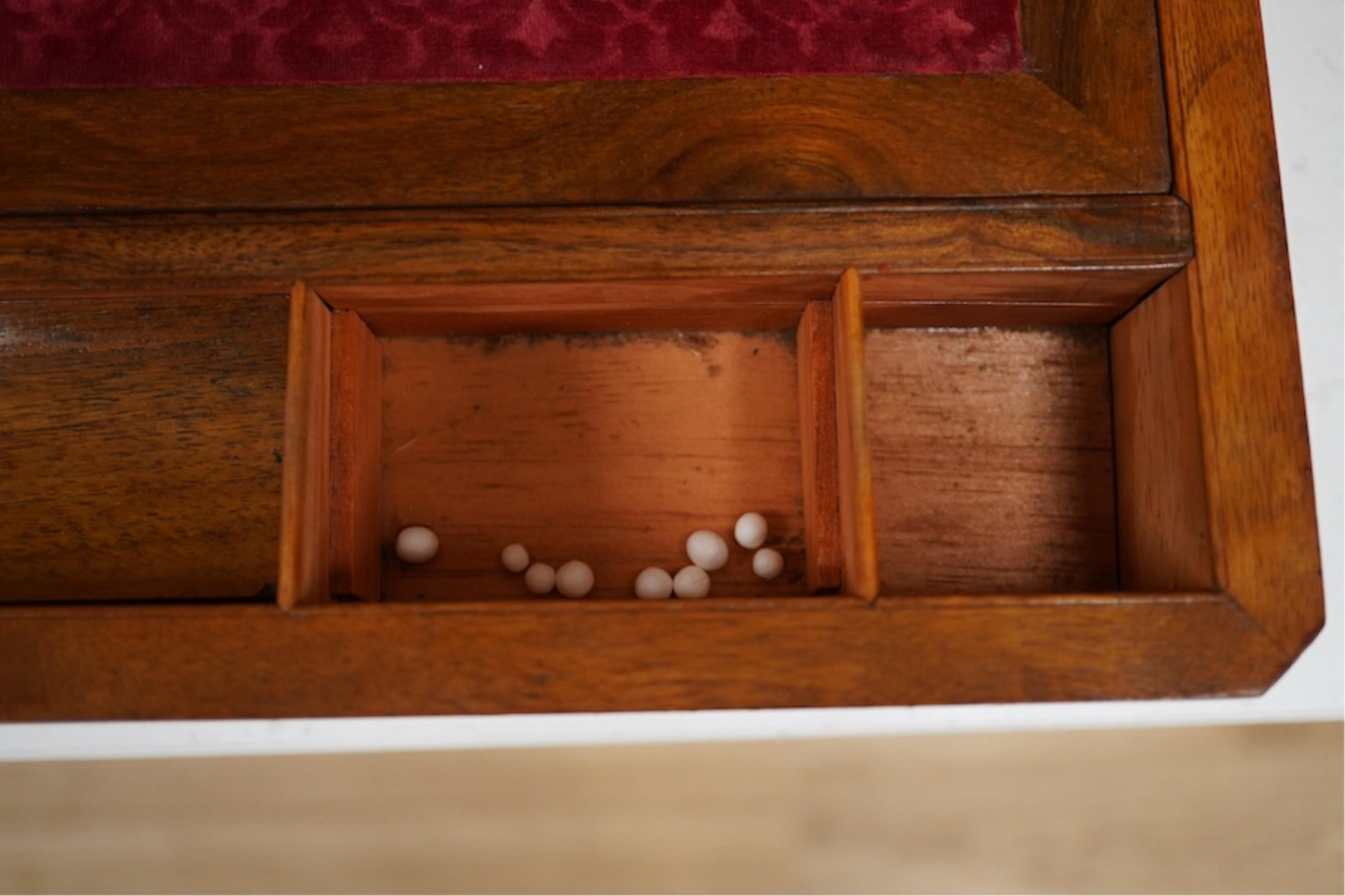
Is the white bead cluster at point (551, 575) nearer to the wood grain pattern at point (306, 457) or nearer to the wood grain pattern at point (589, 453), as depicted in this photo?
the wood grain pattern at point (589, 453)

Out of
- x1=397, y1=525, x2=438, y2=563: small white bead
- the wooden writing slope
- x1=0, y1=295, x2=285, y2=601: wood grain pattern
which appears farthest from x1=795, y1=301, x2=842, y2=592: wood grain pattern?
x1=0, y1=295, x2=285, y2=601: wood grain pattern

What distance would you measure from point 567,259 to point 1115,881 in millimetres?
903

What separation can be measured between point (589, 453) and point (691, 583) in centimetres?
18

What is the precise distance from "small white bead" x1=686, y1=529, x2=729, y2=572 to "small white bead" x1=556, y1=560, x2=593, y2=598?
0.11m

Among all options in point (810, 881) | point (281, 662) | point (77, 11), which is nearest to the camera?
point (281, 662)

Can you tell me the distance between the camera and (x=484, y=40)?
92cm

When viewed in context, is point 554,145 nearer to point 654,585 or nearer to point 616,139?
point 616,139

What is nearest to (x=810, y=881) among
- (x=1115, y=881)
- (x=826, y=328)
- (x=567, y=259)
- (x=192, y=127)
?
(x=1115, y=881)

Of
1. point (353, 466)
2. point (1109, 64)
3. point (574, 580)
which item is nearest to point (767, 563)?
point (574, 580)

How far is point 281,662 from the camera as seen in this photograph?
2.64ft

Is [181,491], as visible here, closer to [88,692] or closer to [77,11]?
[88,692]

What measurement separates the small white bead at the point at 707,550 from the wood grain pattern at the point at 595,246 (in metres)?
0.26

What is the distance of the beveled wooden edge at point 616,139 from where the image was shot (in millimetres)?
891

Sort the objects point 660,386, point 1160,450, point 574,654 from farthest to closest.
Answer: point 660,386
point 1160,450
point 574,654
